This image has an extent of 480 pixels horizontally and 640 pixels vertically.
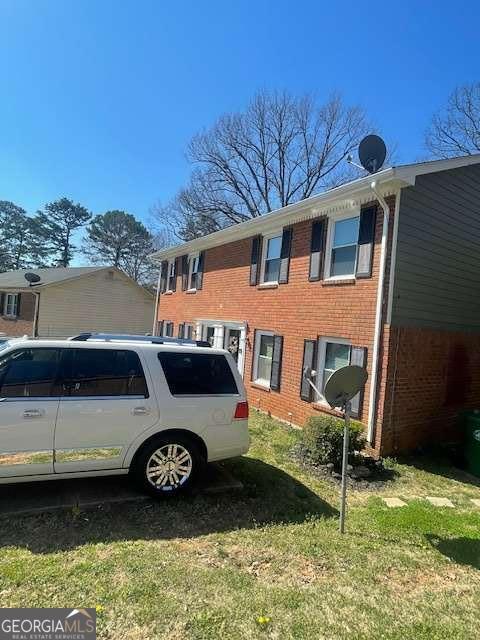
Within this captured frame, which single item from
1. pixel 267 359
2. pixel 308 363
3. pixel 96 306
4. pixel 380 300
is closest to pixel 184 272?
pixel 267 359

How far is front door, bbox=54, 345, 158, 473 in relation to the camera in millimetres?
4469

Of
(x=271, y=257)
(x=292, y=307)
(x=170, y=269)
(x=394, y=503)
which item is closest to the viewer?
(x=394, y=503)

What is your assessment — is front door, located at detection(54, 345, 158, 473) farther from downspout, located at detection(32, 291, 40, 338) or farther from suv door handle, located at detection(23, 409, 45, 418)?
downspout, located at detection(32, 291, 40, 338)

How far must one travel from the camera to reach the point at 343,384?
469 centimetres

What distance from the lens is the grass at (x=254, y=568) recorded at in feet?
9.75

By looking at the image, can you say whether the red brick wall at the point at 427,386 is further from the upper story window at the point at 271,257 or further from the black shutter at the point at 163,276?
the black shutter at the point at 163,276

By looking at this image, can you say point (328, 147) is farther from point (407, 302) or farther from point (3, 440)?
point (3, 440)

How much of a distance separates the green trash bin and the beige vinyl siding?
74.4ft

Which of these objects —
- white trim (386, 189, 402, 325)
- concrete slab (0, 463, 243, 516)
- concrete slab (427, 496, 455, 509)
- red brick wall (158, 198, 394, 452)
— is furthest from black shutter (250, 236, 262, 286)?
concrete slab (427, 496, 455, 509)

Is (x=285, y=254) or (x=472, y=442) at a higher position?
(x=285, y=254)

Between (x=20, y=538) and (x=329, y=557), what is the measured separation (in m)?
2.85

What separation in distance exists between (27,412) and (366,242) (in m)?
6.54

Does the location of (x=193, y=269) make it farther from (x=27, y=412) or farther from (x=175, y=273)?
(x=27, y=412)

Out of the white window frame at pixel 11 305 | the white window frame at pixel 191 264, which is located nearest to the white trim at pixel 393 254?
the white window frame at pixel 191 264
